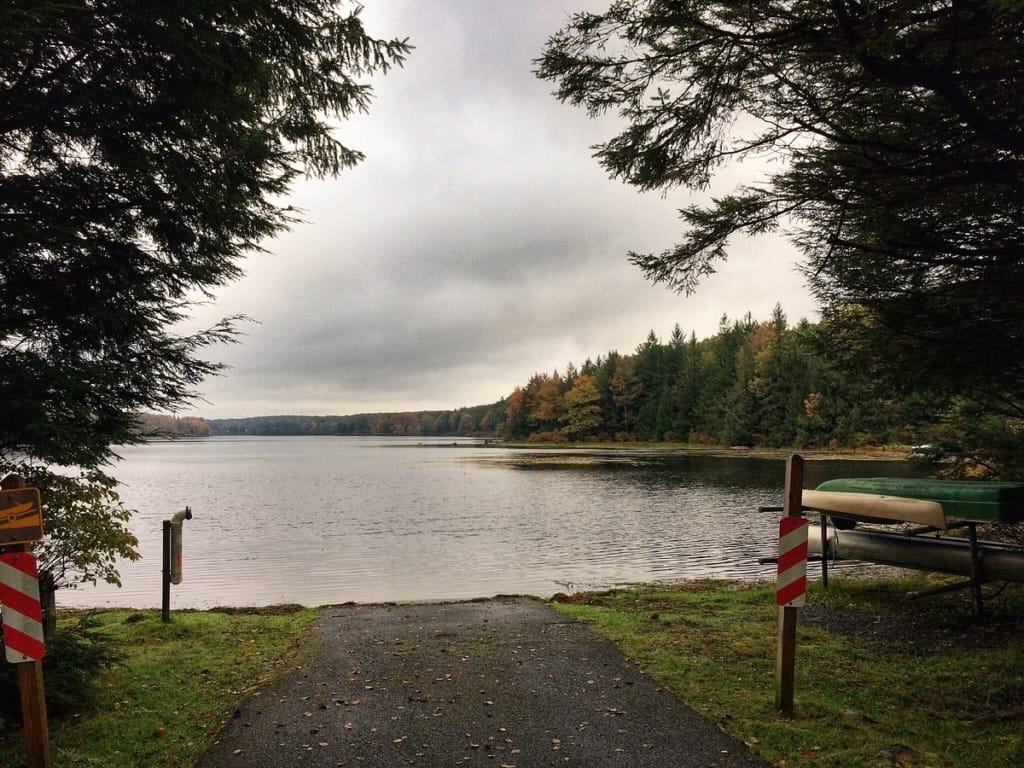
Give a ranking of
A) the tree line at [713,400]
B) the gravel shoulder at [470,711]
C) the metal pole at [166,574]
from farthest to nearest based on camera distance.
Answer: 1. the tree line at [713,400]
2. the metal pole at [166,574]
3. the gravel shoulder at [470,711]

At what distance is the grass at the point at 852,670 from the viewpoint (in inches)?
180

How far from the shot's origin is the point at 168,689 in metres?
6.03

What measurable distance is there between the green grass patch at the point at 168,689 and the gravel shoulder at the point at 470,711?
0.30m

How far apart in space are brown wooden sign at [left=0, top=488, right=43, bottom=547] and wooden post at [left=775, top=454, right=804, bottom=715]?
218 inches

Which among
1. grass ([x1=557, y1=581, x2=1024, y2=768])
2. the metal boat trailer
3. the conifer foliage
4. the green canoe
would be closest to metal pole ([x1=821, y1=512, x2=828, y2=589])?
the metal boat trailer

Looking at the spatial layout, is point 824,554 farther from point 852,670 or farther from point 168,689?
point 168,689

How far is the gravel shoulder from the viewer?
447cm

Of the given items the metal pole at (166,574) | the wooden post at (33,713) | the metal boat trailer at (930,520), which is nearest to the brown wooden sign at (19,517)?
the wooden post at (33,713)

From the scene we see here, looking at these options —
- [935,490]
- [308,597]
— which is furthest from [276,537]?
[935,490]

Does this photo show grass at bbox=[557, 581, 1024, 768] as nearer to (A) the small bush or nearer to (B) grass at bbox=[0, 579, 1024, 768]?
(B) grass at bbox=[0, 579, 1024, 768]

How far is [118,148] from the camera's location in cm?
541

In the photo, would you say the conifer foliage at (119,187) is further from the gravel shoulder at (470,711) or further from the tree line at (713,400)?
the tree line at (713,400)

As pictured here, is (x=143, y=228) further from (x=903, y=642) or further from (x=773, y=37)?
(x=903, y=642)

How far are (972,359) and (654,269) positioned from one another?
3.56m
